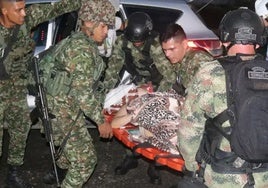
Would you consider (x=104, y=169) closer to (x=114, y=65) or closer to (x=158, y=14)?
(x=114, y=65)

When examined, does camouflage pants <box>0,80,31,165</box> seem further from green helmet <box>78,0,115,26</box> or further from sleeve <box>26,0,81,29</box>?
green helmet <box>78,0,115,26</box>

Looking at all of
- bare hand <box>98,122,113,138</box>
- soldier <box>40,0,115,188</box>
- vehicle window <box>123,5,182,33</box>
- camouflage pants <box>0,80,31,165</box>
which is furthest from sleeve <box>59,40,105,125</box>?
vehicle window <box>123,5,182,33</box>

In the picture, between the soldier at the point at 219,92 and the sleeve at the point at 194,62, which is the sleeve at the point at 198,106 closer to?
the soldier at the point at 219,92

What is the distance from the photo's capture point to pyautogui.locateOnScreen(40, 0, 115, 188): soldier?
355cm

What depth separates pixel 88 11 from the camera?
363cm

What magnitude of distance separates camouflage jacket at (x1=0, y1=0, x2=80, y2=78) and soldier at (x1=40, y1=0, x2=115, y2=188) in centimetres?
56

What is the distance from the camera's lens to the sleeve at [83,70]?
3.52 m

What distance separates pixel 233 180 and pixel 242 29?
94cm

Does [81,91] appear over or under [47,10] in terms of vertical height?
under

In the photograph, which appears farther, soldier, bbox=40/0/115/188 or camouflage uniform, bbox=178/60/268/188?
soldier, bbox=40/0/115/188

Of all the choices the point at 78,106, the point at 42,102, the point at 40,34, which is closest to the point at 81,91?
the point at 78,106

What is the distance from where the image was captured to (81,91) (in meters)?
3.57

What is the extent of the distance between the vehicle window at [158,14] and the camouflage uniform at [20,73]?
1108mm

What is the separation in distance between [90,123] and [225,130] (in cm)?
313
